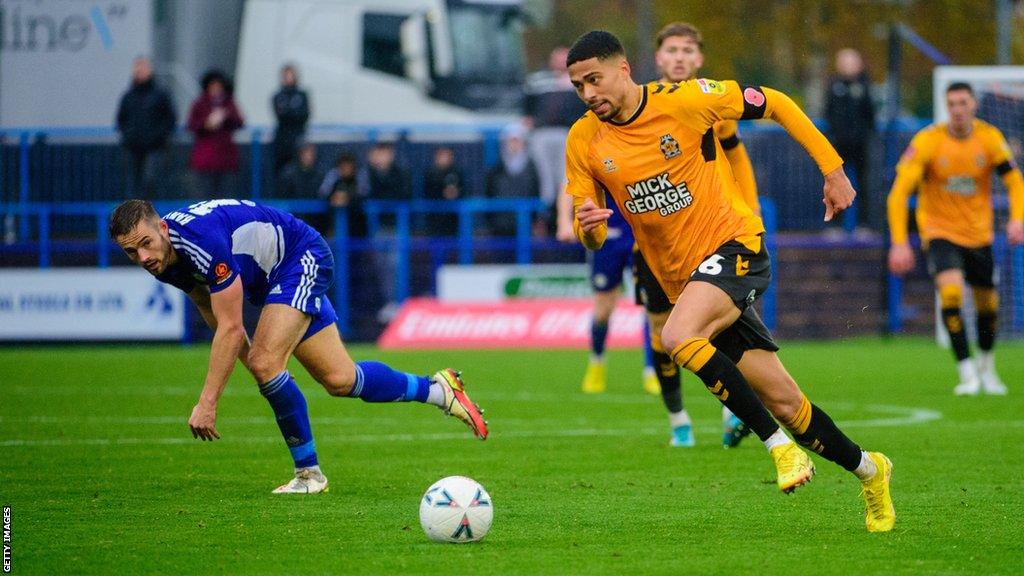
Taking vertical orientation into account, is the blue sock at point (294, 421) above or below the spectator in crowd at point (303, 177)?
below

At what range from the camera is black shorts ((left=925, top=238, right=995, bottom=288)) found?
1410cm

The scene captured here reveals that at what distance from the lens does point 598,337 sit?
48.4 ft

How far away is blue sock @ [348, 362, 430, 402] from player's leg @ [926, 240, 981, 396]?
21.7 feet

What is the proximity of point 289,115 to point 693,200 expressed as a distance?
52.2ft

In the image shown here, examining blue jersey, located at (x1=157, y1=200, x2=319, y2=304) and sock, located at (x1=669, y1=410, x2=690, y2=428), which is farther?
sock, located at (x1=669, y1=410, x2=690, y2=428)

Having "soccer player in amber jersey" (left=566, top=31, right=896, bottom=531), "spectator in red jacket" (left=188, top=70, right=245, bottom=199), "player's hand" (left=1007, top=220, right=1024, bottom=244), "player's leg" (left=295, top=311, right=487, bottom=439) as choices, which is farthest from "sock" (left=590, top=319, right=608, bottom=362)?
"spectator in red jacket" (left=188, top=70, right=245, bottom=199)

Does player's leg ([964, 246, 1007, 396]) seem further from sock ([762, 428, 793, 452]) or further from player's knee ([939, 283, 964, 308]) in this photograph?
sock ([762, 428, 793, 452])

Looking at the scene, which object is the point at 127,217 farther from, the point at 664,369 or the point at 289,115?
Answer: the point at 289,115

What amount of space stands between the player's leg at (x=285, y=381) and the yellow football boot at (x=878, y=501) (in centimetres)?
291

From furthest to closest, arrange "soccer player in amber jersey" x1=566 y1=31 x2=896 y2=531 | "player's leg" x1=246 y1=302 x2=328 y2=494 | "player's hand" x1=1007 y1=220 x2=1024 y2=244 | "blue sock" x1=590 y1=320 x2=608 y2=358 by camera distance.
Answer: "blue sock" x1=590 y1=320 x2=608 y2=358, "player's hand" x1=1007 y1=220 x2=1024 y2=244, "player's leg" x1=246 y1=302 x2=328 y2=494, "soccer player in amber jersey" x1=566 y1=31 x2=896 y2=531

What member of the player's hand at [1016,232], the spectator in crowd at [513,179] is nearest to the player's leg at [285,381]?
the player's hand at [1016,232]

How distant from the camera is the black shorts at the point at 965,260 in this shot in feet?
46.3

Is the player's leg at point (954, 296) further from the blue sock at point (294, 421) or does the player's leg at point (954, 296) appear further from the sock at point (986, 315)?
the blue sock at point (294, 421)

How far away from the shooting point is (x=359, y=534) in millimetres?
7137
